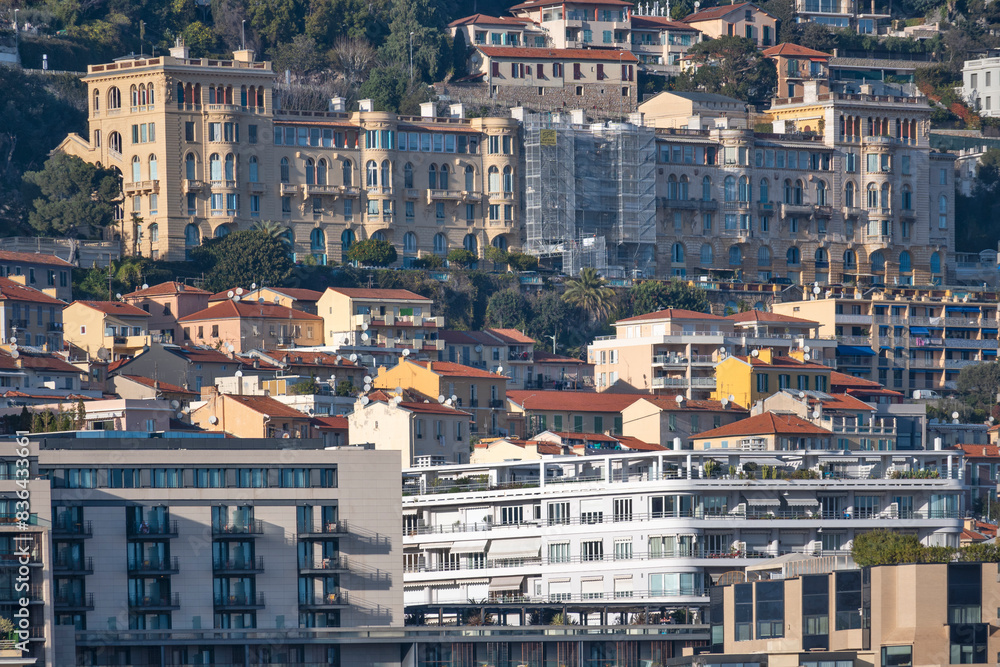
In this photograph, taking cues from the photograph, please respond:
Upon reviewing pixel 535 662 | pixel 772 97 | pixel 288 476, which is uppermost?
pixel 772 97

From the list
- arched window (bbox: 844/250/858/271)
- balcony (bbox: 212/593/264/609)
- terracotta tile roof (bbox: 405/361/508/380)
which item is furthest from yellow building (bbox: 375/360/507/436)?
arched window (bbox: 844/250/858/271)

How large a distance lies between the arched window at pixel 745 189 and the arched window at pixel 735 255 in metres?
3.16

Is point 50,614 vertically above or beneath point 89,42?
beneath

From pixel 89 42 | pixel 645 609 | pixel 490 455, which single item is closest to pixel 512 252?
pixel 89 42

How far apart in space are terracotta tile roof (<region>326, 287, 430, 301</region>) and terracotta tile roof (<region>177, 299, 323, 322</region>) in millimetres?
2179

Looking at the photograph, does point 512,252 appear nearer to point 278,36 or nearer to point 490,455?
point 278,36

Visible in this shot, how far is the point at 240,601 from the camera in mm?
86688

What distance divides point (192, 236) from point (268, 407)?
43.3 meters

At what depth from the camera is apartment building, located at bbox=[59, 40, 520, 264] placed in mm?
158125

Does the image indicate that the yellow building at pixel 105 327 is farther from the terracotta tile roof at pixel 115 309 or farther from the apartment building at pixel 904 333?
the apartment building at pixel 904 333

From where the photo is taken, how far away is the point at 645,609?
9250cm

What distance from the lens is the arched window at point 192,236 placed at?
158125 mm

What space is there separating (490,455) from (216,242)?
4723 centimetres

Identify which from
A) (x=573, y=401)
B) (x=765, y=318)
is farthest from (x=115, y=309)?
(x=765, y=318)
